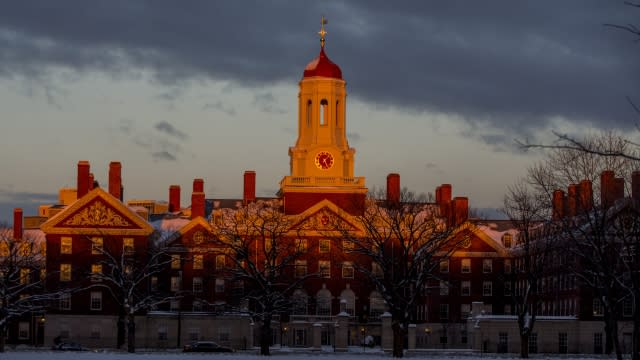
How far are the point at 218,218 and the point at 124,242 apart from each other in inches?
419

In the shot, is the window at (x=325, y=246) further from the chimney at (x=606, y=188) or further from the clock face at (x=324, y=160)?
the chimney at (x=606, y=188)

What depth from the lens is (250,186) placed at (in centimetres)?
12788

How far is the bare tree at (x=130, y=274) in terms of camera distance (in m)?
95.2

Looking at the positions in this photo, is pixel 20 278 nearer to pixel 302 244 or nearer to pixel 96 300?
pixel 96 300

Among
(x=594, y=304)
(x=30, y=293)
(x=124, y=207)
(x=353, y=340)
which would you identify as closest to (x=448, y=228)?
(x=594, y=304)

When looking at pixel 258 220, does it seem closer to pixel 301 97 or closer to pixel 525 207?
pixel 301 97

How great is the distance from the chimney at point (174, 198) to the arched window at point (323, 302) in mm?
23787

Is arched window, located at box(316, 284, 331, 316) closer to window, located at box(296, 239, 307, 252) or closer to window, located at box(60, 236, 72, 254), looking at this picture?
window, located at box(296, 239, 307, 252)

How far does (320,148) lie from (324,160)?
124 cm

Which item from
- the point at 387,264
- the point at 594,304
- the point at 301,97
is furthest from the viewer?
the point at 301,97

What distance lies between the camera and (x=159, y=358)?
73188mm

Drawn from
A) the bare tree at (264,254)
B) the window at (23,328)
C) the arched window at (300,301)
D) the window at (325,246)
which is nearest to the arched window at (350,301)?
the arched window at (300,301)

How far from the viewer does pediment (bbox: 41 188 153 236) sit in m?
111

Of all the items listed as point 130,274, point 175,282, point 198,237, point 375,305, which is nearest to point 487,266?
point 375,305
